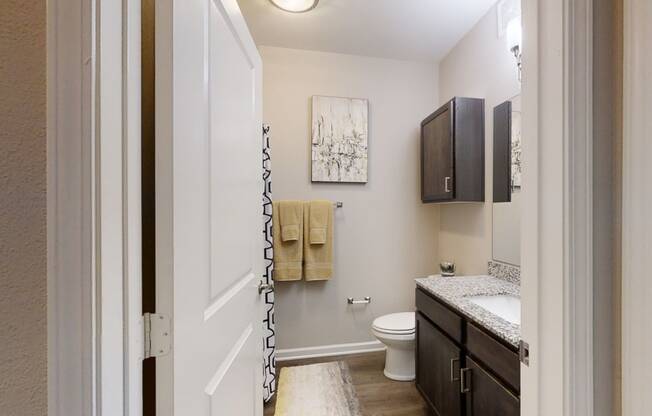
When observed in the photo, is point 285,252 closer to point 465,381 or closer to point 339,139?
point 339,139

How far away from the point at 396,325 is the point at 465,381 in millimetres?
835

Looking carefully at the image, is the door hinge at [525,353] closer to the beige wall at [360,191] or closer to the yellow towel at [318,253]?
the yellow towel at [318,253]

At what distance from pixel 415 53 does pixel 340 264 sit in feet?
6.20

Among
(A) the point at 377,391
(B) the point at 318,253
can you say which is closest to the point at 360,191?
(B) the point at 318,253

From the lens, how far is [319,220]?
238 centimetres

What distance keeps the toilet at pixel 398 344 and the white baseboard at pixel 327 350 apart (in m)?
0.39

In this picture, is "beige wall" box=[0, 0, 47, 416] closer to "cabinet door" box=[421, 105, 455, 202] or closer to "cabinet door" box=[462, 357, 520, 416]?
"cabinet door" box=[462, 357, 520, 416]

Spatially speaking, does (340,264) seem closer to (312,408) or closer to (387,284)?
(387,284)

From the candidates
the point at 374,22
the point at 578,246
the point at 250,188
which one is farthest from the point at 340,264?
the point at 578,246

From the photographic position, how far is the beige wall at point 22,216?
42 centimetres

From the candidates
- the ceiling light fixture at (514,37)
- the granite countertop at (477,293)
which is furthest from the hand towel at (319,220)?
the ceiling light fixture at (514,37)

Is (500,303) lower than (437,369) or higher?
higher

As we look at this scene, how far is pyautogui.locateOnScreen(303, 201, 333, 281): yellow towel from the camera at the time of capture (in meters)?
2.38

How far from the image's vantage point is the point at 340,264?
257 centimetres
